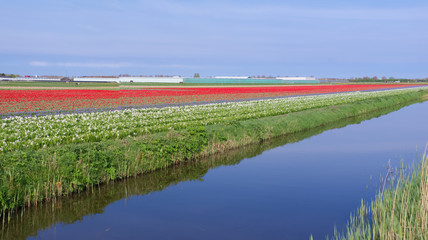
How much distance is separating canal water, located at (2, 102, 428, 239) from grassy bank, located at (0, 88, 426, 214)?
0.45 m

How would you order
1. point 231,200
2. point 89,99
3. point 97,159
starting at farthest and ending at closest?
point 89,99 → point 97,159 → point 231,200

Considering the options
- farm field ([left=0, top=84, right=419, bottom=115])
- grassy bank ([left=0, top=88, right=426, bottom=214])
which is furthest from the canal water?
farm field ([left=0, top=84, right=419, bottom=115])

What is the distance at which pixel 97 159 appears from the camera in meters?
14.6

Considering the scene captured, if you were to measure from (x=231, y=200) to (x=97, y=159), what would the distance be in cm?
516


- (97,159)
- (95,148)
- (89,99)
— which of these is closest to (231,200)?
(97,159)

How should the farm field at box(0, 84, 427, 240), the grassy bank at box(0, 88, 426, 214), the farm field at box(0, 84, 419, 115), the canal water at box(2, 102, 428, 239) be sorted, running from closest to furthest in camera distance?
the canal water at box(2, 102, 428, 239) < the grassy bank at box(0, 88, 426, 214) < the farm field at box(0, 84, 427, 240) < the farm field at box(0, 84, 419, 115)

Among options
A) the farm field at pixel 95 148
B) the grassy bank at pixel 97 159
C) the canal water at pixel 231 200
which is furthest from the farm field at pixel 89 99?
the canal water at pixel 231 200

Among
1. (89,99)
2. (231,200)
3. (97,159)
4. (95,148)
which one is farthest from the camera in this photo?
(89,99)

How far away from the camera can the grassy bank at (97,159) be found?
1219cm

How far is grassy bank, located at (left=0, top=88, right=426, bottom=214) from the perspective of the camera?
40.0 feet

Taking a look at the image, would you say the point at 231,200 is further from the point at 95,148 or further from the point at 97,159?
the point at 95,148

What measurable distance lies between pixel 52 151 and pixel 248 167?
29.6ft

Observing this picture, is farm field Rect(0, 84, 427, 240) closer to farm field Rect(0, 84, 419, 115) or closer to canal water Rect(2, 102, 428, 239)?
canal water Rect(2, 102, 428, 239)

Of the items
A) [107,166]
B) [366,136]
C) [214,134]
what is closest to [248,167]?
[214,134]
